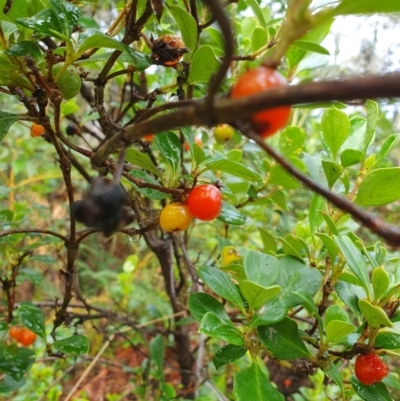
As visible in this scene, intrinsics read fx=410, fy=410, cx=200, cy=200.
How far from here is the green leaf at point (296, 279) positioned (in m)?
1.01

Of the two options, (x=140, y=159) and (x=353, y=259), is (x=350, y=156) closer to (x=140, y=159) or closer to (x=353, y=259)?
(x=353, y=259)

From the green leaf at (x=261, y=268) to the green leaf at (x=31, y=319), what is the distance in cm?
66

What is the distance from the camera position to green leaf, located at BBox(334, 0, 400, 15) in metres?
0.40

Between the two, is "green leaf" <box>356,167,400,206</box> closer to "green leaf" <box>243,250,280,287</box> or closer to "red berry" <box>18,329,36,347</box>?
"green leaf" <box>243,250,280,287</box>

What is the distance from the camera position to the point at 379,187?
3.26ft

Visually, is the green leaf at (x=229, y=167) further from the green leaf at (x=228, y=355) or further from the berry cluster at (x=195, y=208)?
the green leaf at (x=228, y=355)

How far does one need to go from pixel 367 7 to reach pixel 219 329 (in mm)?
669

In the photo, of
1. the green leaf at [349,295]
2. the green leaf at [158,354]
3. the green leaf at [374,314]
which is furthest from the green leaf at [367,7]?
the green leaf at [158,354]

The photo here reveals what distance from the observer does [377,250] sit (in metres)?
1.03

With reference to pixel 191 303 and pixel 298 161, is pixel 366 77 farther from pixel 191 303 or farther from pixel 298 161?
pixel 298 161

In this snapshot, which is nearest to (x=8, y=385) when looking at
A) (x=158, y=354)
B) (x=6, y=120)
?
(x=158, y=354)

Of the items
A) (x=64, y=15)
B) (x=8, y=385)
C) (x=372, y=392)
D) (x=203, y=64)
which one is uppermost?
(x=64, y=15)

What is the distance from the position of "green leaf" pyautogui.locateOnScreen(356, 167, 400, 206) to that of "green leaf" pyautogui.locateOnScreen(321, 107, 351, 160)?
0.14 metres

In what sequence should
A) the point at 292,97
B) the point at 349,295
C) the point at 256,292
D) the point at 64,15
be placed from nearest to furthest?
the point at 292,97 → the point at 64,15 → the point at 256,292 → the point at 349,295
